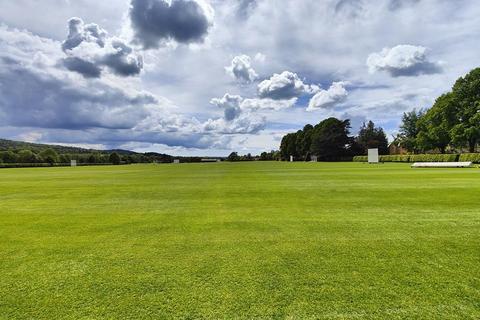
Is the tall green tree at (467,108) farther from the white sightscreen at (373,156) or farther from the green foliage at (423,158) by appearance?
the white sightscreen at (373,156)

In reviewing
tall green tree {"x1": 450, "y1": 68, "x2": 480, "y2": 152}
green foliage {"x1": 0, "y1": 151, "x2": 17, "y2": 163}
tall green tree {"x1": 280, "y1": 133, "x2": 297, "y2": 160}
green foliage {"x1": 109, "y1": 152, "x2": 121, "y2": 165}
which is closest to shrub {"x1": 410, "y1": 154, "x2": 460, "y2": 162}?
tall green tree {"x1": 450, "y1": 68, "x2": 480, "y2": 152}

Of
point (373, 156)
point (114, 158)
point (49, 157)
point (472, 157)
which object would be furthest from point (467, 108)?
point (49, 157)

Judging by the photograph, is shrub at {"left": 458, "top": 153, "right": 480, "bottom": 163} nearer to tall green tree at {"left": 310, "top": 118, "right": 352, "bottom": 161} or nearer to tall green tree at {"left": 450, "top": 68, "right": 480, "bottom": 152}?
tall green tree at {"left": 450, "top": 68, "right": 480, "bottom": 152}

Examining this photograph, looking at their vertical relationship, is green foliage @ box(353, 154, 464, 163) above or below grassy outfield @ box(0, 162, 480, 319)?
above

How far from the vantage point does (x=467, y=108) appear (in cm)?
5859

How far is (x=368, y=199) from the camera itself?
40.1ft

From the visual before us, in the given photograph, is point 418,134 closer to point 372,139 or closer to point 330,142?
point 330,142

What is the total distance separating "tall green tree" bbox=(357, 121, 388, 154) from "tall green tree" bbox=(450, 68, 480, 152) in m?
58.1

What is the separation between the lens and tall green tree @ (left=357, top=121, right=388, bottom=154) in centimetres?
12369

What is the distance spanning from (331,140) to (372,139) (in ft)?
116

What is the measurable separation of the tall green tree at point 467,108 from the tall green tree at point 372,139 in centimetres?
5806

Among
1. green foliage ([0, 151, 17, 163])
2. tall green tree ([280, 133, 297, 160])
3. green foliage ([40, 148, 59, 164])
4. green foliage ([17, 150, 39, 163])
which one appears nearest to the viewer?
green foliage ([0, 151, 17, 163])

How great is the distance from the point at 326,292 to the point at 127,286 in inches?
92.8

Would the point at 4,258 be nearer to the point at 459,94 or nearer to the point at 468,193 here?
the point at 468,193
